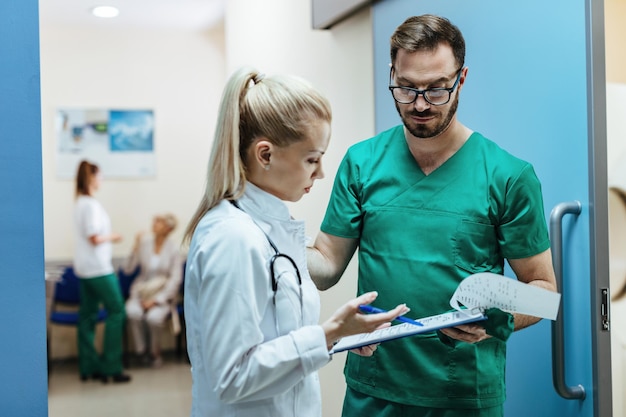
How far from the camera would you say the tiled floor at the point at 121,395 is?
3281 mm

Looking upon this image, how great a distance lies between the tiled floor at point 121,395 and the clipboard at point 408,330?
2.34 m

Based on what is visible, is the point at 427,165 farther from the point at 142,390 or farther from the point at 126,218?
the point at 126,218

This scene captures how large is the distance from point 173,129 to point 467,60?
139 inches

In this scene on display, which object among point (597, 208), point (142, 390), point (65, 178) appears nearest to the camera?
point (597, 208)

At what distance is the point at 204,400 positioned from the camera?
1017 millimetres

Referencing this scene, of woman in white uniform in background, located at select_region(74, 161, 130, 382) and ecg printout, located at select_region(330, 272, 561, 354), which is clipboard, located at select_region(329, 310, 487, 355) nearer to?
ecg printout, located at select_region(330, 272, 561, 354)

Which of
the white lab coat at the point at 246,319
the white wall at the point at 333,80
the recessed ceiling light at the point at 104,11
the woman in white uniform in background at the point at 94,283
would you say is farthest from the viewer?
the woman in white uniform in background at the point at 94,283

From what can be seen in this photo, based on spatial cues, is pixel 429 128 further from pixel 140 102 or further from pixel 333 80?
pixel 140 102

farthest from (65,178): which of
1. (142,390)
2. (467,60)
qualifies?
(467,60)

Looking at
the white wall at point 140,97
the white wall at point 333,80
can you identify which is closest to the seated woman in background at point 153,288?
the white wall at point 140,97

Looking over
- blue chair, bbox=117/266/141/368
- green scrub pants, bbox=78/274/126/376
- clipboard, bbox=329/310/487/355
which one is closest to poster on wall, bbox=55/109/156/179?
blue chair, bbox=117/266/141/368

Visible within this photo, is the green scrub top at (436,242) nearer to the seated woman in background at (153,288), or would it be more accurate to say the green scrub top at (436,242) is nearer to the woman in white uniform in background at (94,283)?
the woman in white uniform in background at (94,283)

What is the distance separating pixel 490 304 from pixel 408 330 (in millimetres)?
138

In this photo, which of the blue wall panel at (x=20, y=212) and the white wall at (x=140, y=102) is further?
the white wall at (x=140, y=102)
